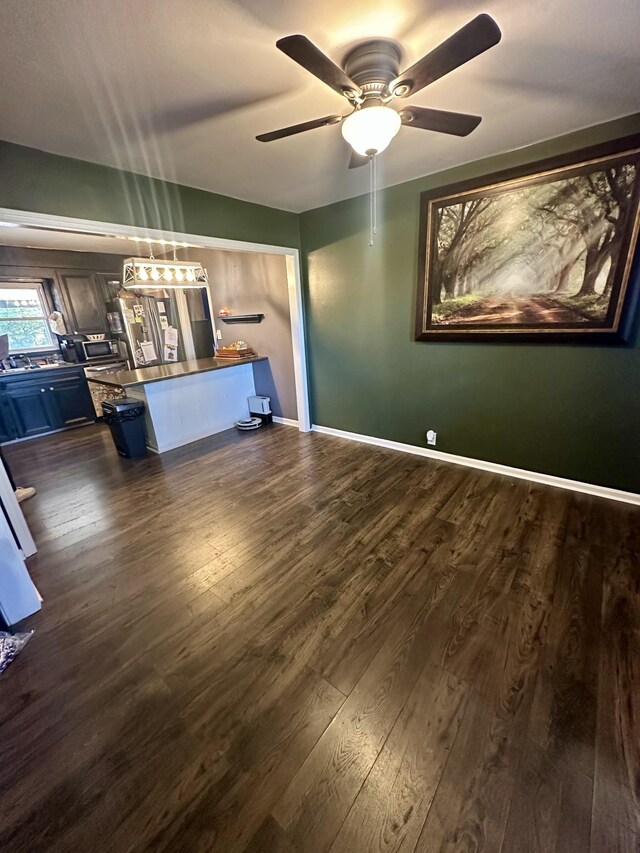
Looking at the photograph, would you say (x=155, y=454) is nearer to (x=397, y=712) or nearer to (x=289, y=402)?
(x=289, y=402)

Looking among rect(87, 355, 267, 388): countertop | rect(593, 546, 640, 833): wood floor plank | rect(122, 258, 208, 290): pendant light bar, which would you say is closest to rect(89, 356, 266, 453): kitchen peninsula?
rect(87, 355, 267, 388): countertop

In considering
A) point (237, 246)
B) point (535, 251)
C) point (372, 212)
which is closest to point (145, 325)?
point (237, 246)

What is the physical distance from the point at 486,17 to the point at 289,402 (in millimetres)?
3799

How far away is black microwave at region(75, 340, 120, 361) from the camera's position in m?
5.01

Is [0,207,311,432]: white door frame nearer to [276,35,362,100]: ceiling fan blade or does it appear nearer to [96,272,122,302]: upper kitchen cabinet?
[96,272,122,302]: upper kitchen cabinet

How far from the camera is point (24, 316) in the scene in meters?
4.78

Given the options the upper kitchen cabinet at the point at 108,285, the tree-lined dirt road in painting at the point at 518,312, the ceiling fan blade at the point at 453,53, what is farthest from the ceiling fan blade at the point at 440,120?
the upper kitchen cabinet at the point at 108,285

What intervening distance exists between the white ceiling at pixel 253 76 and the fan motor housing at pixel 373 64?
0.15 ft

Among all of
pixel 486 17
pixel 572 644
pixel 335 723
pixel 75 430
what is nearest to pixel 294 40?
pixel 486 17

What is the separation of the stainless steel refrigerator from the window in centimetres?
85

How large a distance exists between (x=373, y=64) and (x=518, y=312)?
1.88 meters

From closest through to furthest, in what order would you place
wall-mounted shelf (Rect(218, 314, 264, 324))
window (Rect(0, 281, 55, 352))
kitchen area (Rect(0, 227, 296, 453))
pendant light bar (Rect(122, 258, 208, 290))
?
1. pendant light bar (Rect(122, 258, 208, 290))
2. kitchen area (Rect(0, 227, 296, 453))
3. wall-mounted shelf (Rect(218, 314, 264, 324))
4. window (Rect(0, 281, 55, 352))

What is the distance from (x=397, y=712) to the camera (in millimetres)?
1304

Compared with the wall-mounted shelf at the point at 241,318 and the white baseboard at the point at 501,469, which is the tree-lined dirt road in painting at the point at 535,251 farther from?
the wall-mounted shelf at the point at 241,318
